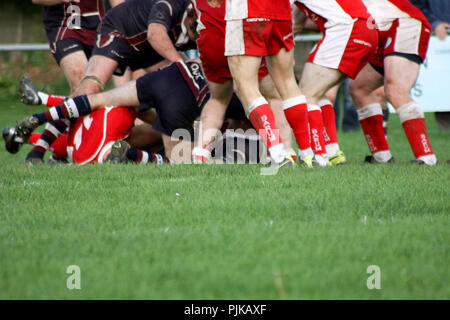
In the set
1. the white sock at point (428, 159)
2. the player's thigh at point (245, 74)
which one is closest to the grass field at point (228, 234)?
the player's thigh at point (245, 74)

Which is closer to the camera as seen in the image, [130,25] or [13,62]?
[130,25]

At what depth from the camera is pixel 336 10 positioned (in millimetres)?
4965

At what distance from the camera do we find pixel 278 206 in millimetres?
3152

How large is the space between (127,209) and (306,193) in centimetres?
93

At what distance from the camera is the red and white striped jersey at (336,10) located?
4961mm

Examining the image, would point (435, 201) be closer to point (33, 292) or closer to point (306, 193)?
point (306, 193)

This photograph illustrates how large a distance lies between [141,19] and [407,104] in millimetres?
2847

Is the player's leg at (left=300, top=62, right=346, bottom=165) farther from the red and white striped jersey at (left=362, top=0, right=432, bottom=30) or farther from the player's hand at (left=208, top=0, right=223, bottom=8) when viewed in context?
the player's hand at (left=208, top=0, right=223, bottom=8)

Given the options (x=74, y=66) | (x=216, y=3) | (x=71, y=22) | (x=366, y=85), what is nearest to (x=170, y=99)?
(x=216, y=3)

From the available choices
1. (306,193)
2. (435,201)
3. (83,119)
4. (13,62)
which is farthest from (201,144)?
(13,62)

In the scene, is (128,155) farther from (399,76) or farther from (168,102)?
(399,76)

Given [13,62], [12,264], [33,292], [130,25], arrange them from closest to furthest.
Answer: [33,292], [12,264], [130,25], [13,62]

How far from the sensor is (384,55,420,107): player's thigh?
5062 mm

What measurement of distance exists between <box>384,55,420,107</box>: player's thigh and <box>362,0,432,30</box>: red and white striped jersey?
30 cm
